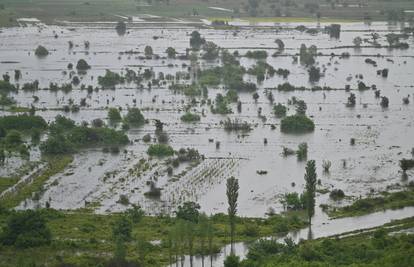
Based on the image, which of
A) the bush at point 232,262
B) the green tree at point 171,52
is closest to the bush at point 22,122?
the bush at point 232,262

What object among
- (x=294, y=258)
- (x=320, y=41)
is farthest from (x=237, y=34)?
(x=294, y=258)

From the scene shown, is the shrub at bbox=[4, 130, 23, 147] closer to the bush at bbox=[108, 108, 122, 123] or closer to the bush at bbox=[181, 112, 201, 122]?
the bush at bbox=[108, 108, 122, 123]

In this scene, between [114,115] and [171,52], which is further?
[171,52]

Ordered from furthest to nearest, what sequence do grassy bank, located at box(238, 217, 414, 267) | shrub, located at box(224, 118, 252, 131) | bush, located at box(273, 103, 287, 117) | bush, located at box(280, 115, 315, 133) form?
bush, located at box(273, 103, 287, 117), shrub, located at box(224, 118, 252, 131), bush, located at box(280, 115, 315, 133), grassy bank, located at box(238, 217, 414, 267)

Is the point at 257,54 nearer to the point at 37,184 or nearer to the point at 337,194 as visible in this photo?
the point at 337,194

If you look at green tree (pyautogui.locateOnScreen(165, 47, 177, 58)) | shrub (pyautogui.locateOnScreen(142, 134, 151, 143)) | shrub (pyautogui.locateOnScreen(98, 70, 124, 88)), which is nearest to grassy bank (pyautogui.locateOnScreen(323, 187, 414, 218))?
shrub (pyautogui.locateOnScreen(142, 134, 151, 143))

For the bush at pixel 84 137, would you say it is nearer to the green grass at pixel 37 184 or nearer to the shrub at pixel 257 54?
the green grass at pixel 37 184

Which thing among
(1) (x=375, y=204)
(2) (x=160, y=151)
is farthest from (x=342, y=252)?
(2) (x=160, y=151)
